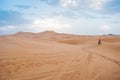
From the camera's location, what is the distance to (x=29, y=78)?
6.15 metres

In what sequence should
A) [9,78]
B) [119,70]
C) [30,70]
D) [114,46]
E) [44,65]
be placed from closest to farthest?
[9,78], [30,70], [44,65], [119,70], [114,46]

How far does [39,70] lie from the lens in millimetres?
7129

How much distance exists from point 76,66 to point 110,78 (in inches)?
74.8

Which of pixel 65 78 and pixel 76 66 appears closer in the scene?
pixel 65 78

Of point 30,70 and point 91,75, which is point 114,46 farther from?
point 30,70

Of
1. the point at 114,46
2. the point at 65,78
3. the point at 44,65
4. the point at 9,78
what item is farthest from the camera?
the point at 114,46

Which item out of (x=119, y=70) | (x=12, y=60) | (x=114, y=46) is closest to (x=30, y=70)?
(x=12, y=60)

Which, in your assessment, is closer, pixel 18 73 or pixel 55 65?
pixel 18 73

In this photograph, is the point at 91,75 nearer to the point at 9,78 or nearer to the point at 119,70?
the point at 119,70

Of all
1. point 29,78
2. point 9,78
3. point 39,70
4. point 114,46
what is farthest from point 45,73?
point 114,46

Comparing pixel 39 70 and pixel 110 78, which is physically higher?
pixel 39 70

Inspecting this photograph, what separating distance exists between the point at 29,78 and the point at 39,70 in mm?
1030

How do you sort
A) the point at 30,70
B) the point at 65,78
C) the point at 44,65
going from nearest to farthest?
1. the point at 65,78
2. the point at 30,70
3. the point at 44,65

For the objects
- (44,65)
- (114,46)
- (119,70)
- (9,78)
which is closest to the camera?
(9,78)
